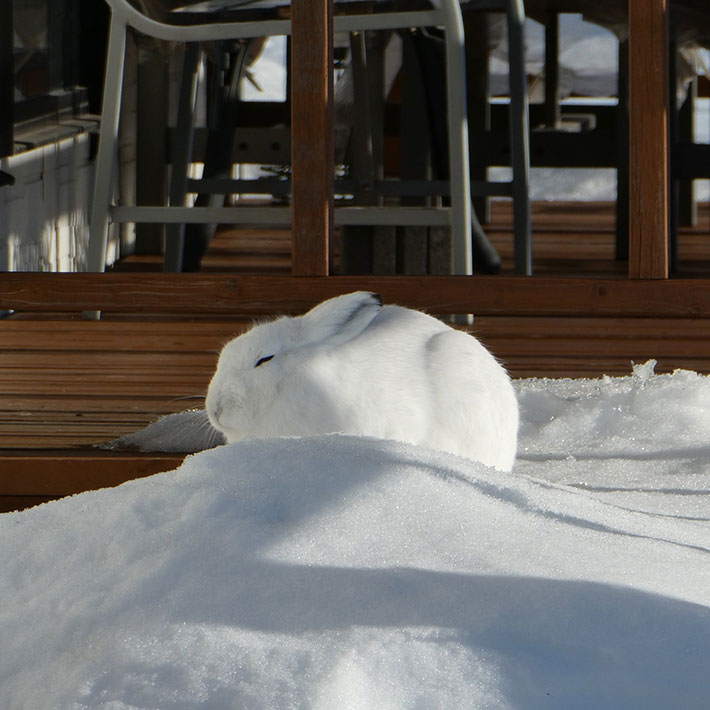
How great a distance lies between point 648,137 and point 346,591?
1305 mm

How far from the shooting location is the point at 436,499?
1436 millimetres

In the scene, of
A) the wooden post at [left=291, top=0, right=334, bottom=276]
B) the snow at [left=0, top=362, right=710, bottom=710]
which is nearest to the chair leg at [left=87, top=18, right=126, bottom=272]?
the wooden post at [left=291, top=0, right=334, bottom=276]

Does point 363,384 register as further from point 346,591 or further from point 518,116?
point 518,116

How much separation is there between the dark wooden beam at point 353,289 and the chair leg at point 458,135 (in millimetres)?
618

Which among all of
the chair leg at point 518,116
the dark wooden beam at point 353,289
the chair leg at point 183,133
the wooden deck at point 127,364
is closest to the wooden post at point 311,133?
the dark wooden beam at point 353,289

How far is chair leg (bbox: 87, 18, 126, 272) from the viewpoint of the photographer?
2.97 metres

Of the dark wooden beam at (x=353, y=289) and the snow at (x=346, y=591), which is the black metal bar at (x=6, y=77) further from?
the snow at (x=346, y=591)

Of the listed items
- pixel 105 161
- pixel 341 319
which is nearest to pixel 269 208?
pixel 105 161

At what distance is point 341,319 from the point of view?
1.89 meters

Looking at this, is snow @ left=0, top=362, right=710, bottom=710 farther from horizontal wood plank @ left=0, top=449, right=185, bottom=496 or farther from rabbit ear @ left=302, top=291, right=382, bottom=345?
horizontal wood plank @ left=0, top=449, right=185, bottom=496

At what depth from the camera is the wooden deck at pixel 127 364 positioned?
2.02 m

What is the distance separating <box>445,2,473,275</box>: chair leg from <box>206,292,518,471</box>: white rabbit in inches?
38.2

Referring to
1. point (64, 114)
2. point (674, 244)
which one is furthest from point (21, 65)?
point (674, 244)

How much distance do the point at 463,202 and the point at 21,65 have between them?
1.76 m
